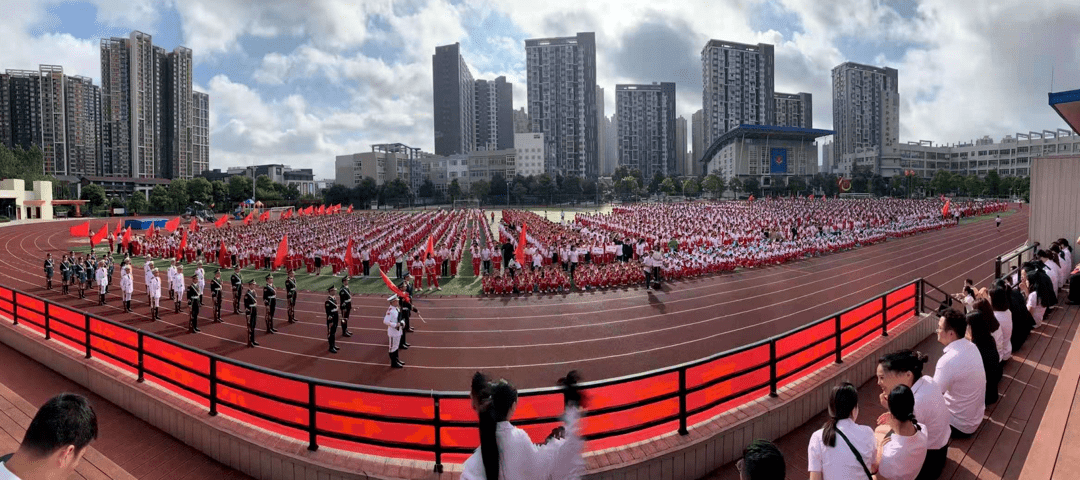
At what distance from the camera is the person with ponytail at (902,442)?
3.54m

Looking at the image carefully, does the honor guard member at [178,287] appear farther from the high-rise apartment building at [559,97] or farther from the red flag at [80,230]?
the high-rise apartment building at [559,97]

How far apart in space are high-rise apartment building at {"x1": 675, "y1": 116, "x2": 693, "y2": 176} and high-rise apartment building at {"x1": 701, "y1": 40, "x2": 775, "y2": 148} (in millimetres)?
37198

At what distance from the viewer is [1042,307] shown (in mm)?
8617

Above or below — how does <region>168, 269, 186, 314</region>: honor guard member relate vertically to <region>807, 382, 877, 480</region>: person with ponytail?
below

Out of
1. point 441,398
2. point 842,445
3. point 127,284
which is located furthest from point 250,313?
point 842,445

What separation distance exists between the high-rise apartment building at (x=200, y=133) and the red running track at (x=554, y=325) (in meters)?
116

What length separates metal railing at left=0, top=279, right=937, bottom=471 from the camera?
438 cm

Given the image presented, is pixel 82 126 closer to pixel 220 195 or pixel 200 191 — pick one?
pixel 220 195

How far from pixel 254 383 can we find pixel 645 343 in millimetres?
8700

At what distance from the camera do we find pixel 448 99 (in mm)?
172625

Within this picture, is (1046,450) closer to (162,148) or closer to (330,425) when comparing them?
(330,425)

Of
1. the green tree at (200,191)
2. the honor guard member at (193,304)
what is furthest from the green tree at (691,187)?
the honor guard member at (193,304)

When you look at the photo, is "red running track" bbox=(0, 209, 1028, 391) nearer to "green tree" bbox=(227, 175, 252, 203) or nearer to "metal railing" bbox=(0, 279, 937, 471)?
"metal railing" bbox=(0, 279, 937, 471)

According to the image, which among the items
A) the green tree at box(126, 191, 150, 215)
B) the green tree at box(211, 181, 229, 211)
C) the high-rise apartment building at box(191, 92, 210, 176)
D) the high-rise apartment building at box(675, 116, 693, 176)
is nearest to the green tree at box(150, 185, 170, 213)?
the green tree at box(126, 191, 150, 215)
